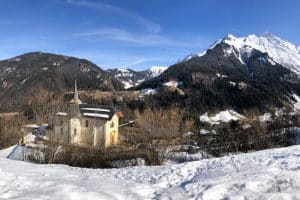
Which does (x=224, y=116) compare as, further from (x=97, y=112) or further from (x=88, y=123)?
(x=88, y=123)

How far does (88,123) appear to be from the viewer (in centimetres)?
7925

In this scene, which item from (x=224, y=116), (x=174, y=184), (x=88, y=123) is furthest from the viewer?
(x=224, y=116)

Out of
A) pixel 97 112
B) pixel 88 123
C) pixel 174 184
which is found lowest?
pixel 174 184

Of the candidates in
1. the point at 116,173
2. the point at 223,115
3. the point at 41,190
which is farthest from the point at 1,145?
the point at 223,115

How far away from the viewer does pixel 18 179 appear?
47.3 feet

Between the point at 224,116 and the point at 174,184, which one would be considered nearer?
the point at 174,184

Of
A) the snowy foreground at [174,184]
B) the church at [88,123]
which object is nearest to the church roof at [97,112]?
the church at [88,123]

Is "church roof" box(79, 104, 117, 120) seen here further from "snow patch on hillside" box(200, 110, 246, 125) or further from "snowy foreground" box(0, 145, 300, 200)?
"snow patch on hillside" box(200, 110, 246, 125)

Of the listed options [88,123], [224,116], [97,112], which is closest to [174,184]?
[88,123]

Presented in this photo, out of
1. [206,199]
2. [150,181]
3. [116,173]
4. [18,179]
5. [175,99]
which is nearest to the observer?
[206,199]

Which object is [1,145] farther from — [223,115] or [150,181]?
[223,115]

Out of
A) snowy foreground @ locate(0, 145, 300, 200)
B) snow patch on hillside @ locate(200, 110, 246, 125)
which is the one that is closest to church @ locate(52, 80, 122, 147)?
snowy foreground @ locate(0, 145, 300, 200)

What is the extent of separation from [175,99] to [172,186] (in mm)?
185010

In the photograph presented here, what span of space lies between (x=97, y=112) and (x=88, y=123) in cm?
362
